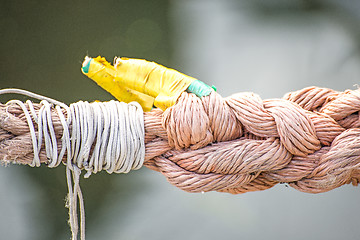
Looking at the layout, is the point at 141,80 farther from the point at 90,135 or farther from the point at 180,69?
the point at 180,69

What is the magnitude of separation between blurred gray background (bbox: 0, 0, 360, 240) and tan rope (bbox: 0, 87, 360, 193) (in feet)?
1.86

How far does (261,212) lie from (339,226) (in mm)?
190

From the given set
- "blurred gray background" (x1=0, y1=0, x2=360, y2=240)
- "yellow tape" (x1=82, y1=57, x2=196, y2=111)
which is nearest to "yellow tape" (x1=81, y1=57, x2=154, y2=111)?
"yellow tape" (x1=82, y1=57, x2=196, y2=111)

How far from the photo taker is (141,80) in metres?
0.54

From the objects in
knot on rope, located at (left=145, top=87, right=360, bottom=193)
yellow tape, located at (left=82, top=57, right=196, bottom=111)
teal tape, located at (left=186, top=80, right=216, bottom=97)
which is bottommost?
knot on rope, located at (left=145, top=87, right=360, bottom=193)

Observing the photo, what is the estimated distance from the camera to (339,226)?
3.42 feet

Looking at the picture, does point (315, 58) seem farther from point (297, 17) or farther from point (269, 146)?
point (269, 146)

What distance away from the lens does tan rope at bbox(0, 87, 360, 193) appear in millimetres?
493

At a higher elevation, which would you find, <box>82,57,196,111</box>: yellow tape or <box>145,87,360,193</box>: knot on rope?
<box>82,57,196,111</box>: yellow tape

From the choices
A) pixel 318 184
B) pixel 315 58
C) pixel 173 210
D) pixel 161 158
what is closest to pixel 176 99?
pixel 161 158

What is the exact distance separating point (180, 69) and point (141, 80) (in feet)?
2.08

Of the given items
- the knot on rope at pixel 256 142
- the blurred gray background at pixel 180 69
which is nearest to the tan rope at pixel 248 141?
the knot on rope at pixel 256 142

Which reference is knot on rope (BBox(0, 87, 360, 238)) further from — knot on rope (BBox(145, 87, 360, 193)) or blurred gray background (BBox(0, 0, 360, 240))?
blurred gray background (BBox(0, 0, 360, 240))

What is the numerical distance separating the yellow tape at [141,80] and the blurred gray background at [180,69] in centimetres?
58
